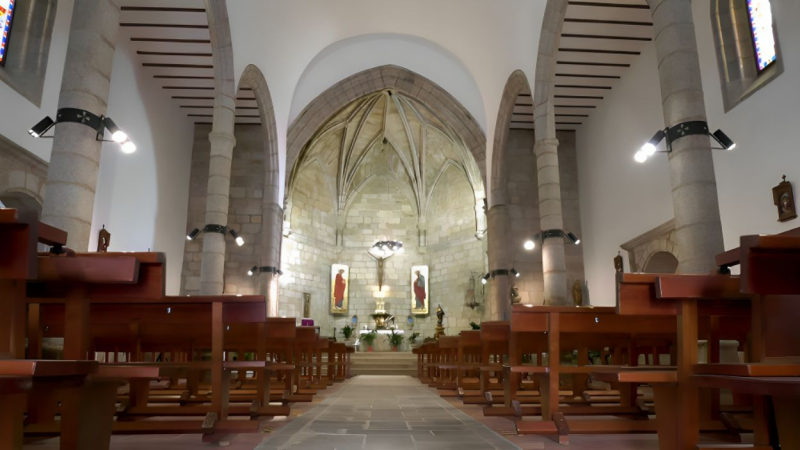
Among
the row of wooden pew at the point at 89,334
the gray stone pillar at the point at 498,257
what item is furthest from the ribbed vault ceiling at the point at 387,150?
the row of wooden pew at the point at 89,334

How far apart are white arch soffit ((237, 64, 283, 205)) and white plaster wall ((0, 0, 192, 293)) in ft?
7.37

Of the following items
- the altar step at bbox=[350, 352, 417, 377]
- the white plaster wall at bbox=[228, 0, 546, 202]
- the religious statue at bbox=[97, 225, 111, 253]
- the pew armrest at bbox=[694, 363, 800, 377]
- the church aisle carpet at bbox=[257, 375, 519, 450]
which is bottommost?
the church aisle carpet at bbox=[257, 375, 519, 450]

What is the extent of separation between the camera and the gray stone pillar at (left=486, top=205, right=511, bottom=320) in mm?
14742

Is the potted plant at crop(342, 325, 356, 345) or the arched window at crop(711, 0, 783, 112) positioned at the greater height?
the arched window at crop(711, 0, 783, 112)

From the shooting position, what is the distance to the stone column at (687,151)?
5.76 metres

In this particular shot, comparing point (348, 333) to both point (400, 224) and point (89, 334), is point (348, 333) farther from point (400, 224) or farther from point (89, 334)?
point (89, 334)

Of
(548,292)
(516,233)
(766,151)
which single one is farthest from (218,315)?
(516,233)

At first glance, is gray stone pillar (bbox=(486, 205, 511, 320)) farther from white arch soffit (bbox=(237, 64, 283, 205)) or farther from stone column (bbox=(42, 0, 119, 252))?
stone column (bbox=(42, 0, 119, 252))

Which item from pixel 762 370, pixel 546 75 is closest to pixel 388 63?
pixel 546 75

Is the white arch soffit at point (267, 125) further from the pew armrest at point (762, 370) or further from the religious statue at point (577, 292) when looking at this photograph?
the pew armrest at point (762, 370)

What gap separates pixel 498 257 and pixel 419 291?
7349 mm

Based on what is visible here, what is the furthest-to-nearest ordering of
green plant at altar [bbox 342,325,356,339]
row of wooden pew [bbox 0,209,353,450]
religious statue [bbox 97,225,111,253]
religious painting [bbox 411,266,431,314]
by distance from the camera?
religious painting [bbox 411,266,431,314] → green plant at altar [bbox 342,325,356,339] → religious statue [bbox 97,225,111,253] → row of wooden pew [bbox 0,209,353,450]

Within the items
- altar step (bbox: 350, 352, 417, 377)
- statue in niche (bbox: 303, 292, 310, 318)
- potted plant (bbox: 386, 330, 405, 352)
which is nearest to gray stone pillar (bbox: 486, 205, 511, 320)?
altar step (bbox: 350, 352, 417, 377)

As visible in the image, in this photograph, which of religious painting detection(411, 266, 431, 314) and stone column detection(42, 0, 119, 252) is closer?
stone column detection(42, 0, 119, 252)
